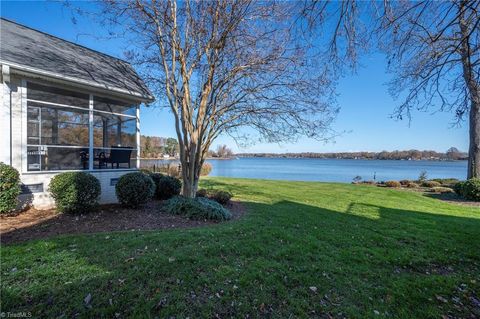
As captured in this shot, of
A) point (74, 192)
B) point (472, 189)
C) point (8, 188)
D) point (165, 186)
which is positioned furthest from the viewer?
point (472, 189)

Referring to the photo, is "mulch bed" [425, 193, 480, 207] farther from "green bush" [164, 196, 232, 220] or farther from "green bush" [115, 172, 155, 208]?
"green bush" [115, 172, 155, 208]

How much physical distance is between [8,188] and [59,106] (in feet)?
11.7

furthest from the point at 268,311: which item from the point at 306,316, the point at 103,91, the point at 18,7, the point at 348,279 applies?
the point at 18,7

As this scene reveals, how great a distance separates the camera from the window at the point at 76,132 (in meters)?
8.15

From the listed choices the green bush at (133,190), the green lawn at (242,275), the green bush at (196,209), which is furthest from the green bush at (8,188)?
the green bush at (196,209)

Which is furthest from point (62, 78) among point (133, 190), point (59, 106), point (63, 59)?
point (133, 190)

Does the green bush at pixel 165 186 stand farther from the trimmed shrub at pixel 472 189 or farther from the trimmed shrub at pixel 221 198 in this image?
the trimmed shrub at pixel 472 189

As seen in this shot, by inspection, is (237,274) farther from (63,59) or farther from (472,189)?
(472,189)

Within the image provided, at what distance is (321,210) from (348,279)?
4918 millimetres

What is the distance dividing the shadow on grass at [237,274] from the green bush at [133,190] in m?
2.07

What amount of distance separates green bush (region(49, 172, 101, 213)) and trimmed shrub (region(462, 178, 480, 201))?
51.3ft

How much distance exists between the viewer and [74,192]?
5641mm

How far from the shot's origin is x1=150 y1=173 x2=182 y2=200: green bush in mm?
8219

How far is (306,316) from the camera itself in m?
2.62
